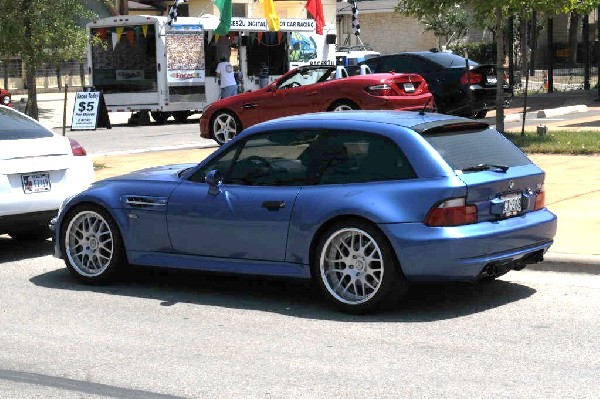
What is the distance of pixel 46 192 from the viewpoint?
34.7 feet

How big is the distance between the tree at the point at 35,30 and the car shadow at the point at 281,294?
9.27m

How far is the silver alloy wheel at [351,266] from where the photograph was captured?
7.79m

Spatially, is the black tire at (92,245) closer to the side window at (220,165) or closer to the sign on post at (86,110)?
the side window at (220,165)

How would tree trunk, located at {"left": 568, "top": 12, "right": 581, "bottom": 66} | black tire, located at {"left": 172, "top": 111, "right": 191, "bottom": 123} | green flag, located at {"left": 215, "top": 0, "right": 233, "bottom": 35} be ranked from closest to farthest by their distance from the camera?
green flag, located at {"left": 215, "top": 0, "right": 233, "bottom": 35} < black tire, located at {"left": 172, "top": 111, "right": 191, "bottom": 123} < tree trunk, located at {"left": 568, "top": 12, "right": 581, "bottom": 66}

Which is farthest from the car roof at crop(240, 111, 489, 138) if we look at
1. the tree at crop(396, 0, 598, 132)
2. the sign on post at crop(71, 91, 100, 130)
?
the sign on post at crop(71, 91, 100, 130)

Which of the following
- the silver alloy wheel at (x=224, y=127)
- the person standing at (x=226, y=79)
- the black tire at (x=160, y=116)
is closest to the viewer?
the silver alloy wheel at (x=224, y=127)

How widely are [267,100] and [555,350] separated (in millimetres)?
14304

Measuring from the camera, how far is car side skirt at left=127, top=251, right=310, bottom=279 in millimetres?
8148

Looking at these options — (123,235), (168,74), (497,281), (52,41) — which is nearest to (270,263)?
(123,235)

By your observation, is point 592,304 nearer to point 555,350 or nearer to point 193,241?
point 555,350

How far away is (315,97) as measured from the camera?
794 inches

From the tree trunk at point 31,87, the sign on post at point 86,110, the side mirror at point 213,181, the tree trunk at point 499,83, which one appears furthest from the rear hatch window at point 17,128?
the sign on post at point 86,110

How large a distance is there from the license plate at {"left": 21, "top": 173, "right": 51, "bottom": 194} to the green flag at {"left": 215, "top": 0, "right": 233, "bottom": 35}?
1801cm

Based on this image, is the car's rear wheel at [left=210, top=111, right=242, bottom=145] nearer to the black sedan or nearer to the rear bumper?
the black sedan
